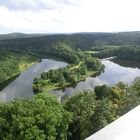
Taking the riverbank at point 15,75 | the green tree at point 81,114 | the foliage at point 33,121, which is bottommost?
the riverbank at point 15,75

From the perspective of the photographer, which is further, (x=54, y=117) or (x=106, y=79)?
(x=106, y=79)

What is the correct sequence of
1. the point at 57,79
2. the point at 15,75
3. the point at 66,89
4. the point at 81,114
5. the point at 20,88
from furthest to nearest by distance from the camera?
the point at 15,75
the point at 57,79
the point at 20,88
the point at 66,89
the point at 81,114

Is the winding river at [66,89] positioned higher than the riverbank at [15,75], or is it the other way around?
the winding river at [66,89]

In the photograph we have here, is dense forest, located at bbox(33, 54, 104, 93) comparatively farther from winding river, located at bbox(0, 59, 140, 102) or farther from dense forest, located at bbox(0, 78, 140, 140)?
dense forest, located at bbox(0, 78, 140, 140)

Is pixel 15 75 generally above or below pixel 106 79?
below

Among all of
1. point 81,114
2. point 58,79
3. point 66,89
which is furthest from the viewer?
point 58,79

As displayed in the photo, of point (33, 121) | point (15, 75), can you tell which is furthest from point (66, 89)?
point (33, 121)

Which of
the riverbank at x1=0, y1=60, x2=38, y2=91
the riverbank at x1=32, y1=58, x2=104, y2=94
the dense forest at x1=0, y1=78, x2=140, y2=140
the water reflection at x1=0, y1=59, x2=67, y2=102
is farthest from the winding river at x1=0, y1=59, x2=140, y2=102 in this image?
the dense forest at x1=0, y1=78, x2=140, y2=140

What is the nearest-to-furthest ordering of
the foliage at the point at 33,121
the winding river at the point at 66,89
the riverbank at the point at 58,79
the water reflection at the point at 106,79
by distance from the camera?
the foliage at the point at 33,121 < the winding river at the point at 66,89 < the water reflection at the point at 106,79 < the riverbank at the point at 58,79

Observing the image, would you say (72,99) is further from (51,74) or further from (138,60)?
Answer: (138,60)

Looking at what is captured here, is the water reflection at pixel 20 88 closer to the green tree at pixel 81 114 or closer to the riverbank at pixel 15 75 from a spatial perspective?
the riverbank at pixel 15 75

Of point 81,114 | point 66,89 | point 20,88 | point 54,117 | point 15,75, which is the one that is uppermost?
point 54,117

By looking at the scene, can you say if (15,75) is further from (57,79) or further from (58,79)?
(58,79)

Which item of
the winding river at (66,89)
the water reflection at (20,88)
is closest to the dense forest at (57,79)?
the winding river at (66,89)
